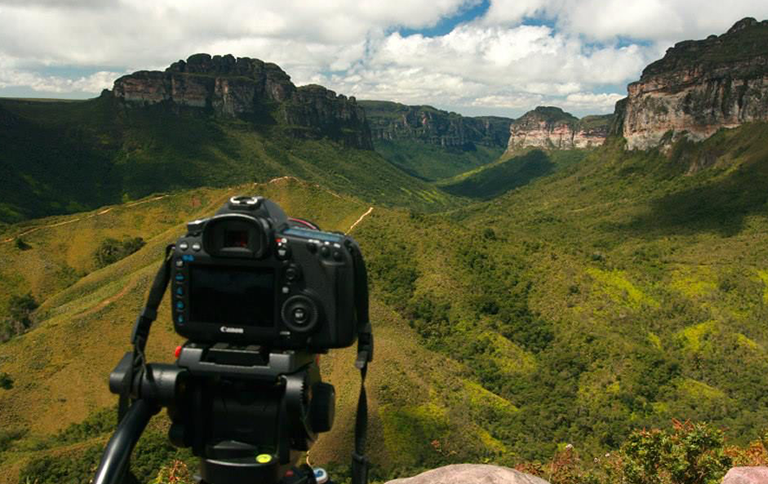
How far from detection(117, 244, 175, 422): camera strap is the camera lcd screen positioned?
238 millimetres

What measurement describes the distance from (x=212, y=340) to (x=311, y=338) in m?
0.63

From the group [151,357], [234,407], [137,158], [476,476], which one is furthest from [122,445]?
[137,158]

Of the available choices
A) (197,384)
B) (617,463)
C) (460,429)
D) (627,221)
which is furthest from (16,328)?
(627,221)

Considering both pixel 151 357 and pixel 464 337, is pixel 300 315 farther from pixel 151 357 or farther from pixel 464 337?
pixel 464 337

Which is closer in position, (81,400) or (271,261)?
(271,261)

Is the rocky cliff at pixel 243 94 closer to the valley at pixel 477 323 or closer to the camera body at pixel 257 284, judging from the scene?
the valley at pixel 477 323

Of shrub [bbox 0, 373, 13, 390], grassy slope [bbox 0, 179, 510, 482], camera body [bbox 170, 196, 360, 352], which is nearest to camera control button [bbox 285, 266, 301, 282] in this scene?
camera body [bbox 170, 196, 360, 352]

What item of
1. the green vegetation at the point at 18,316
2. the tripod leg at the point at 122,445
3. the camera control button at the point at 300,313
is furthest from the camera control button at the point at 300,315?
the green vegetation at the point at 18,316

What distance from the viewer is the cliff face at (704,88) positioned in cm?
8838

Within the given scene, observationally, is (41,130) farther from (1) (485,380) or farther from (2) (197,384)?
(2) (197,384)

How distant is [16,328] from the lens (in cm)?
3662

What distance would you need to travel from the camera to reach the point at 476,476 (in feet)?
22.1

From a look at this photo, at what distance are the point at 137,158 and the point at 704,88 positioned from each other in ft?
356

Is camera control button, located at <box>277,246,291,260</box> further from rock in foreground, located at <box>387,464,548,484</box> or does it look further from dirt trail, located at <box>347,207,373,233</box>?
dirt trail, located at <box>347,207,373,233</box>
